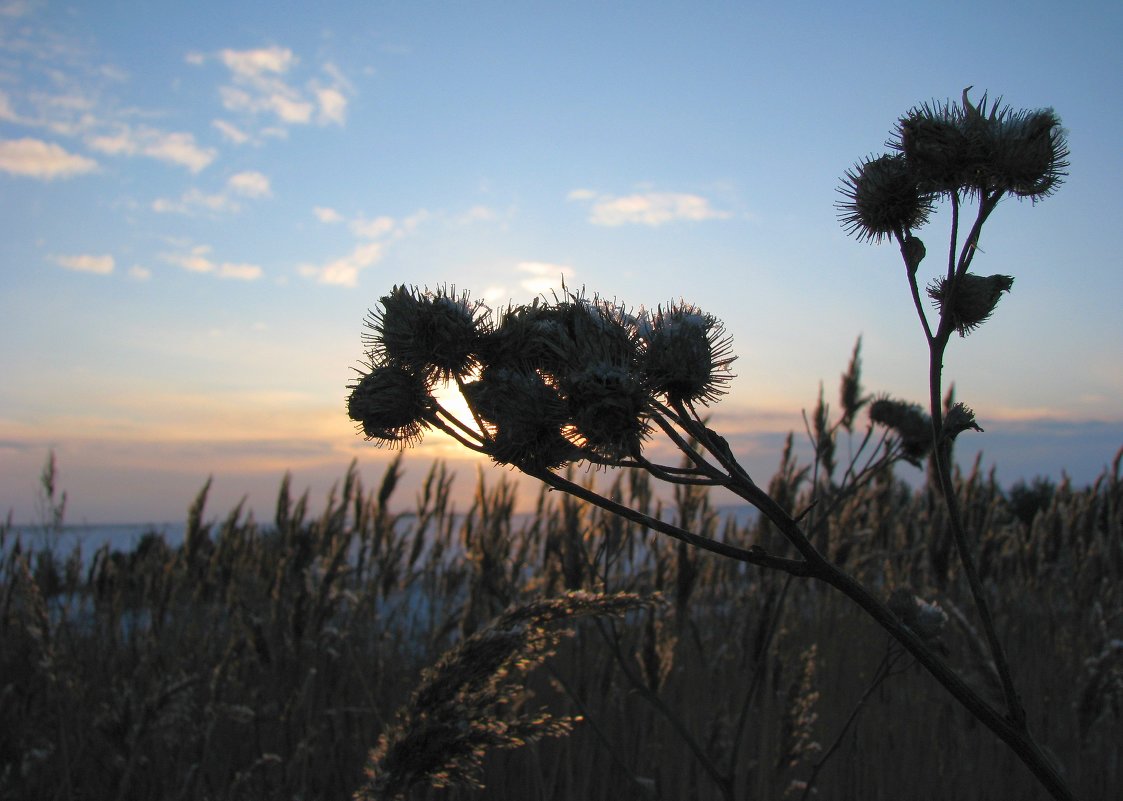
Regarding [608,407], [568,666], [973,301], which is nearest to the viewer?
[608,407]

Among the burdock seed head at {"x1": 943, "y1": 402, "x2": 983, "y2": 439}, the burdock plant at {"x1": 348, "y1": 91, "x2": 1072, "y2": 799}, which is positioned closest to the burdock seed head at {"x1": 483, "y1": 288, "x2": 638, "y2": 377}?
the burdock plant at {"x1": 348, "y1": 91, "x2": 1072, "y2": 799}

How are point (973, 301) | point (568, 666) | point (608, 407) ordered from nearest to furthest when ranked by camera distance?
point (608, 407) < point (973, 301) < point (568, 666)

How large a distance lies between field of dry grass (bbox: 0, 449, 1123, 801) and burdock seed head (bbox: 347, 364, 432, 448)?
794 millimetres

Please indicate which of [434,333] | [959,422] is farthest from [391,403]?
[959,422]

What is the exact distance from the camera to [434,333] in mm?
1950

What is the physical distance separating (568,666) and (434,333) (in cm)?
333

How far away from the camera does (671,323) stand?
1822 mm

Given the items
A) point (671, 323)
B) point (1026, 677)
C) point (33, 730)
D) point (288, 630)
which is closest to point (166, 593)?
point (33, 730)

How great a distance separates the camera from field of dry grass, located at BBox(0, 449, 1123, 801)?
128 inches

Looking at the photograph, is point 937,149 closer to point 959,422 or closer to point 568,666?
point 959,422

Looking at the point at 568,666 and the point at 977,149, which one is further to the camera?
the point at 568,666

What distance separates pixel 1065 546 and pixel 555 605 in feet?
20.7

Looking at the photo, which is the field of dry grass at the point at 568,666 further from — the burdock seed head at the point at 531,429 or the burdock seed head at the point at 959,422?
the burdock seed head at the point at 531,429

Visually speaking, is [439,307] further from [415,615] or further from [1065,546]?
[1065,546]
